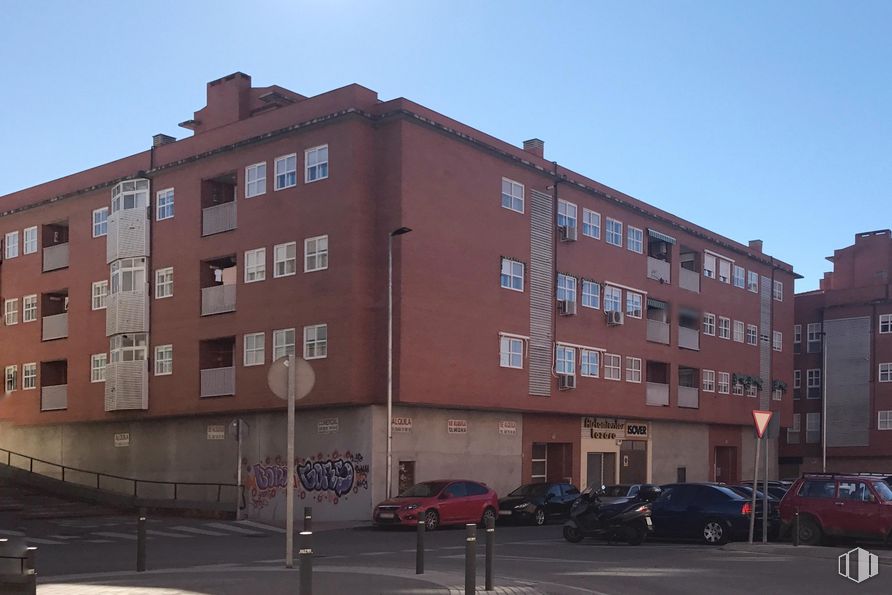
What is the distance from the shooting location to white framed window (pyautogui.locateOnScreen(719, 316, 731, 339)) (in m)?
56.4

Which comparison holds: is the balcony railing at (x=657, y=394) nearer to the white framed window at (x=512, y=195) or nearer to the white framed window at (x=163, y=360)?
the white framed window at (x=512, y=195)

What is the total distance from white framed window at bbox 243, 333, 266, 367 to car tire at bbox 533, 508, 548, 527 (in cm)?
1084

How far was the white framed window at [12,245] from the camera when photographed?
48969mm

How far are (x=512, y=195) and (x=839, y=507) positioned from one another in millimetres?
21266

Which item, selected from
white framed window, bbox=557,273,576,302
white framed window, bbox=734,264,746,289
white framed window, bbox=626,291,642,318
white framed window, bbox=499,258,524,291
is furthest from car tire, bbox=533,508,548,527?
white framed window, bbox=734,264,746,289

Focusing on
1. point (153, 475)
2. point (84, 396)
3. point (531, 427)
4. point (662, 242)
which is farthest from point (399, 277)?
point (662, 242)

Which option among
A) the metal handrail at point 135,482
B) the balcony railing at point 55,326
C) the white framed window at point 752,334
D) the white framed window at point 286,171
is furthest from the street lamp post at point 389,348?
the white framed window at point 752,334

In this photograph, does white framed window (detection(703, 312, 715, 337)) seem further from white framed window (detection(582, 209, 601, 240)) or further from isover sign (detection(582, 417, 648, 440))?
white framed window (detection(582, 209, 601, 240))

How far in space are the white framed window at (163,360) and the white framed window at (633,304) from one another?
19.9 meters

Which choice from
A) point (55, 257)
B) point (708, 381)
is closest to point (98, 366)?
point (55, 257)

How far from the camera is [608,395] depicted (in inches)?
1832

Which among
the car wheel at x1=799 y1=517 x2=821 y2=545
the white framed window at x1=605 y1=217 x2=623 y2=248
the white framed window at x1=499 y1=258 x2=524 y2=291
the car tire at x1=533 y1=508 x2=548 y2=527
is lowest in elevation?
the car tire at x1=533 y1=508 x2=548 y2=527

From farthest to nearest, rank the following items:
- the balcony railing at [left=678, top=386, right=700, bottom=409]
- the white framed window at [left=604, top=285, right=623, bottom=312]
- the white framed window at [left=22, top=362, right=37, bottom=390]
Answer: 1. the balcony railing at [left=678, top=386, right=700, bottom=409]
2. the white framed window at [left=22, top=362, right=37, bottom=390]
3. the white framed window at [left=604, top=285, right=623, bottom=312]

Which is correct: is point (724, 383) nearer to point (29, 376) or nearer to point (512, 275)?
point (512, 275)
